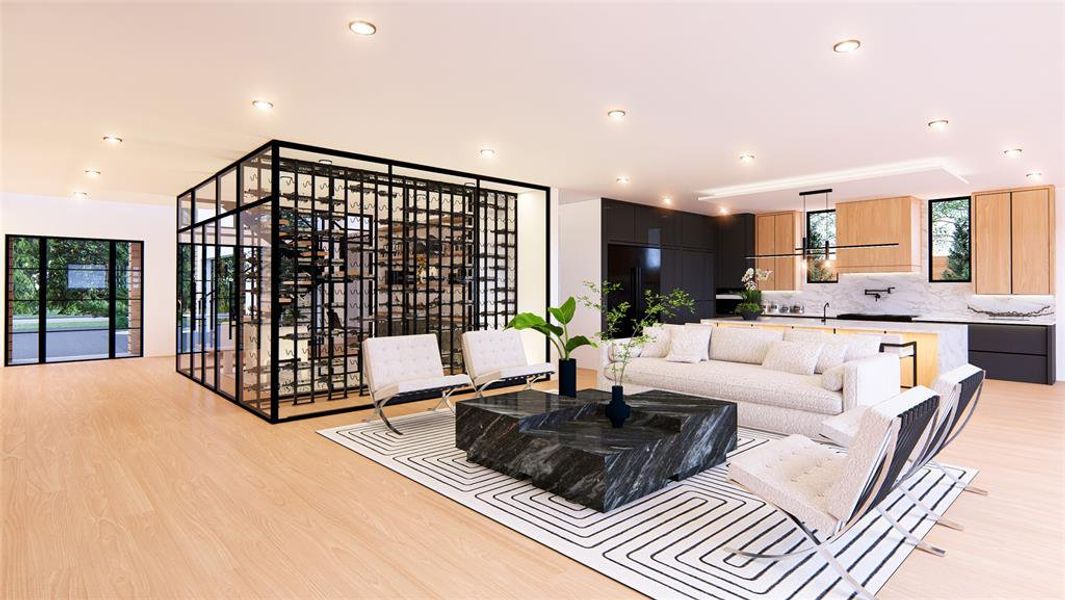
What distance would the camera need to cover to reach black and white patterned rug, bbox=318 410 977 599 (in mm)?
2572

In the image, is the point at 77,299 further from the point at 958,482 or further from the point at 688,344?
the point at 958,482

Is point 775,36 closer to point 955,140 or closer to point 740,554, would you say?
point 740,554

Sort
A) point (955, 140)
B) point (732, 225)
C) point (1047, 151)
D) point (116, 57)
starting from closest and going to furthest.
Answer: point (116, 57) < point (955, 140) < point (1047, 151) < point (732, 225)

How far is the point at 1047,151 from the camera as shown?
575cm

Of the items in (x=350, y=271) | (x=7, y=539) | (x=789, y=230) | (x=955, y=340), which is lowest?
(x=7, y=539)

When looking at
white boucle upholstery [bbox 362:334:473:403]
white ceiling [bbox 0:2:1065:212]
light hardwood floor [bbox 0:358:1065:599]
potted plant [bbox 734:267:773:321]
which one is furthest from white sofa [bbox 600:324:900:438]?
potted plant [bbox 734:267:773:321]

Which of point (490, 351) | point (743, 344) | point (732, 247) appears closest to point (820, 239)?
point (732, 247)

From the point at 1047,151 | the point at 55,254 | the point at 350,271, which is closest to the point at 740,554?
the point at 350,271

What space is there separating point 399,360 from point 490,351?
96cm

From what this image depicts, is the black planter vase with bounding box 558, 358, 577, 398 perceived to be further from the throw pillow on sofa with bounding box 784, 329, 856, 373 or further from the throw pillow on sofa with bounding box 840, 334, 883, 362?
the throw pillow on sofa with bounding box 840, 334, 883, 362

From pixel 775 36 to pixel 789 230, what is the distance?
23.6 ft

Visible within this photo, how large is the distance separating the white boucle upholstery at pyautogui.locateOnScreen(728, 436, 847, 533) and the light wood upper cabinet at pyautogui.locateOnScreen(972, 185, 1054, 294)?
260 inches

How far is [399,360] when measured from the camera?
5559mm

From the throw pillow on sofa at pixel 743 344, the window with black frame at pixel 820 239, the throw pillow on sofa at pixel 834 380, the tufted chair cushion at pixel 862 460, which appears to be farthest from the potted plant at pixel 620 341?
the window with black frame at pixel 820 239
